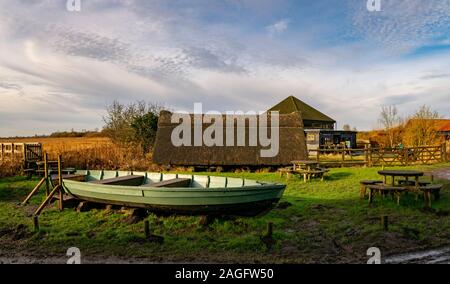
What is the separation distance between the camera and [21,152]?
19.2m

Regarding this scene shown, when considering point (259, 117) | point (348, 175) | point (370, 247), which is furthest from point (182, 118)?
point (370, 247)

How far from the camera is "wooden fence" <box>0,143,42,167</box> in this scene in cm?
1864

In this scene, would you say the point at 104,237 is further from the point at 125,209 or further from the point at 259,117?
the point at 259,117

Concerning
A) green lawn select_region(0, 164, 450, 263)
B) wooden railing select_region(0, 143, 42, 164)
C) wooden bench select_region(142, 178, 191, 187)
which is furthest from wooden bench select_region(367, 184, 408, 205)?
wooden railing select_region(0, 143, 42, 164)

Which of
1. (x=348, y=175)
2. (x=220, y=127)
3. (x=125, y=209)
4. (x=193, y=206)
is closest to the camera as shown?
(x=193, y=206)

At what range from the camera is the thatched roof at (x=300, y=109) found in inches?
1658

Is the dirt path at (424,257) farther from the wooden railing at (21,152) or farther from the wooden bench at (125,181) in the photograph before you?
the wooden railing at (21,152)

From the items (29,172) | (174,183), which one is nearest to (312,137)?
(29,172)

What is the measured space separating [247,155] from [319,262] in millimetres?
14744

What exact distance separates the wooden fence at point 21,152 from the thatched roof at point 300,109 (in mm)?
30617

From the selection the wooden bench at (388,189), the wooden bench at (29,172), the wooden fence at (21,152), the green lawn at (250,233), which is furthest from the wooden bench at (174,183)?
the wooden fence at (21,152)

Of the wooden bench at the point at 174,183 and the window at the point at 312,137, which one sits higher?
the window at the point at 312,137

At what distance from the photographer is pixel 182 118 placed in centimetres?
A: 2311

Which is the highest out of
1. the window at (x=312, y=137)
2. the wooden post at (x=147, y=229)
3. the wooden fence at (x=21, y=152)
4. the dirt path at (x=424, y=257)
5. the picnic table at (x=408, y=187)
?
the window at (x=312, y=137)
